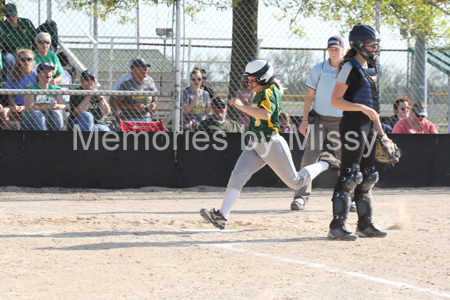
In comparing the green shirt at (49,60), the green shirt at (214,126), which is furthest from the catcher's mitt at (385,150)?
the green shirt at (49,60)

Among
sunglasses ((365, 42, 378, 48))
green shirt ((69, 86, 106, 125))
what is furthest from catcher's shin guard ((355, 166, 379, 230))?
green shirt ((69, 86, 106, 125))

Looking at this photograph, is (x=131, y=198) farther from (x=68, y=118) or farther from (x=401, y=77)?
(x=401, y=77)

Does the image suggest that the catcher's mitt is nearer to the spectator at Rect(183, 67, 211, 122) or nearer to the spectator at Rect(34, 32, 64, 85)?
the spectator at Rect(183, 67, 211, 122)

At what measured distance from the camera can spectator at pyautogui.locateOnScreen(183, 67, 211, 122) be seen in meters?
9.63

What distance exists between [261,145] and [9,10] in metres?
7.09

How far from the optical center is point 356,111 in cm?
505

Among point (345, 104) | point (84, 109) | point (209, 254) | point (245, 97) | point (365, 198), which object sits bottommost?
point (209, 254)

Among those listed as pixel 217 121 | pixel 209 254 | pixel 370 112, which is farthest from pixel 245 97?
pixel 209 254

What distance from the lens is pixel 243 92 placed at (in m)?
9.80

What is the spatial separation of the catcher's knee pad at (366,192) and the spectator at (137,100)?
492 centimetres

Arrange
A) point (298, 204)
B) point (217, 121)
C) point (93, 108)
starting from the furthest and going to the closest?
1. point (217, 121)
2. point (93, 108)
3. point (298, 204)

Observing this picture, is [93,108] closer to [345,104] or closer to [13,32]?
[13,32]

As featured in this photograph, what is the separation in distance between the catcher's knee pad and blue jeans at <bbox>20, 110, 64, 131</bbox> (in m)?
5.52

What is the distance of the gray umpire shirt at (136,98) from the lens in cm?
926
